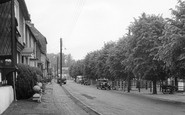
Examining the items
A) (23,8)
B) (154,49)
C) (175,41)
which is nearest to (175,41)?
(175,41)

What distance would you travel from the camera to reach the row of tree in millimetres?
25047

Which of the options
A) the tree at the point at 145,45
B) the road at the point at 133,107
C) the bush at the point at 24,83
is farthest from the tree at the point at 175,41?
the bush at the point at 24,83

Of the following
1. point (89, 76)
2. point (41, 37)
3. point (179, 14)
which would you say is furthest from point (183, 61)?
point (41, 37)

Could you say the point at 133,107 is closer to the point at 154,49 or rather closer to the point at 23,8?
the point at 23,8

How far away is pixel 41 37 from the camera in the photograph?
89750 millimetres

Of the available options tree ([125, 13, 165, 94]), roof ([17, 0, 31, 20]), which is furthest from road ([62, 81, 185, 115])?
tree ([125, 13, 165, 94])

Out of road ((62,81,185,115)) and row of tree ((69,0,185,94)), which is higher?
row of tree ((69,0,185,94))

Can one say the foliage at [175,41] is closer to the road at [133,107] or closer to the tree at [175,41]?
the tree at [175,41]

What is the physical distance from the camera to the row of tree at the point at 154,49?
25.0 metres

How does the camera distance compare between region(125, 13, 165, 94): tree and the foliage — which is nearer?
the foliage

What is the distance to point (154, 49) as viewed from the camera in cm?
3453

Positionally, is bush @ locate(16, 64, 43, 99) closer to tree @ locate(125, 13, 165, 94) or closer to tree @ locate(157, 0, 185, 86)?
tree @ locate(157, 0, 185, 86)

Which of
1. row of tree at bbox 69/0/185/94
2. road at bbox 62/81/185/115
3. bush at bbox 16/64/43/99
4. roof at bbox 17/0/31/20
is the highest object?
roof at bbox 17/0/31/20

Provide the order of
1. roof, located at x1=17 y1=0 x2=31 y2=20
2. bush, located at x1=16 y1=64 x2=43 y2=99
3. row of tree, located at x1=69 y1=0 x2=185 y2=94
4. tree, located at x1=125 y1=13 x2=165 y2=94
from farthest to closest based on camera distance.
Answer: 1. tree, located at x1=125 y1=13 x2=165 y2=94
2. roof, located at x1=17 y1=0 x2=31 y2=20
3. row of tree, located at x1=69 y1=0 x2=185 y2=94
4. bush, located at x1=16 y1=64 x2=43 y2=99
